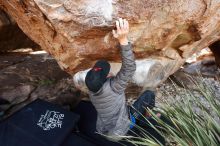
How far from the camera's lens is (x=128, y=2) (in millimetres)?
3342

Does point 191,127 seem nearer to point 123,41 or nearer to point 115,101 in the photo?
point 115,101

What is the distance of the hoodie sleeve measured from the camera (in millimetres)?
3344

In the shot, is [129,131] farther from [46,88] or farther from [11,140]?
[46,88]

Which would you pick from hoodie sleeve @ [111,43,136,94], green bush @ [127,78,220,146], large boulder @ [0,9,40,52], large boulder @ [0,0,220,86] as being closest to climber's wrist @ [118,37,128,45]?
hoodie sleeve @ [111,43,136,94]

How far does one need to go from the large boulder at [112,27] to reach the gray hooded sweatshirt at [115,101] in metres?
0.37

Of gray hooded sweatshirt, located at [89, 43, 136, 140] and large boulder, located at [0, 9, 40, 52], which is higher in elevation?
gray hooded sweatshirt, located at [89, 43, 136, 140]

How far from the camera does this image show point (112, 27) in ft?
11.4

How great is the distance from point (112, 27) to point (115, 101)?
2.41 feet

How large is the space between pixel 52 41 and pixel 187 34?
152 cm

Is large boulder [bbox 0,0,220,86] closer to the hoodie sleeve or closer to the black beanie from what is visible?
the hoodie sleeve

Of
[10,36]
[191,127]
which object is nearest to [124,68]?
[191,127]

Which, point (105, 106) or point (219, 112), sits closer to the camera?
point (219, 112)

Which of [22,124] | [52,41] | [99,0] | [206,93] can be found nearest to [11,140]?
[22,124]

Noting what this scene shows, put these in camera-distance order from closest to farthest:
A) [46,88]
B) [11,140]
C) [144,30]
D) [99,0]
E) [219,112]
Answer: [219,112] → [99,0] → [144,30] → [11,140] → [46,88]
